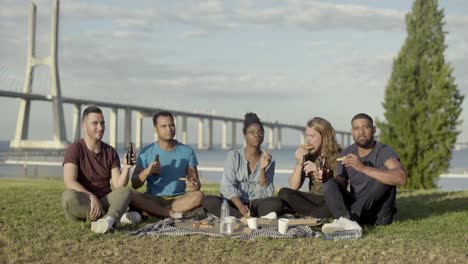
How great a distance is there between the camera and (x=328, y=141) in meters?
5.05

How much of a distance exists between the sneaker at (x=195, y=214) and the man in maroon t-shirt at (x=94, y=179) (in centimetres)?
40

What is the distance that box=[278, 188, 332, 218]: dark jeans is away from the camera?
511 cm

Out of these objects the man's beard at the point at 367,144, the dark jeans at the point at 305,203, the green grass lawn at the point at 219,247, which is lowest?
the green grass lawn at the point at 219,247

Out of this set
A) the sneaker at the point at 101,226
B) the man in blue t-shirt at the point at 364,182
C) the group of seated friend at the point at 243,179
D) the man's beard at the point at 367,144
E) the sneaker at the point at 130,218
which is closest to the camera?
the sneaker at the point at 101,226

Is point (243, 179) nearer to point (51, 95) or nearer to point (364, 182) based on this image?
point (364, 182)

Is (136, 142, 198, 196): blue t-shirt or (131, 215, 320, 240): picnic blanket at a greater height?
(136, 142, 198, 196): blue t-shirt

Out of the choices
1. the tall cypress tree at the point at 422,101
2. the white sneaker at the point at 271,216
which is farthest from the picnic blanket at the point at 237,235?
the tall cypress tree at the point at 422,101

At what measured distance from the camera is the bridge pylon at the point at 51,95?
40.7 metres

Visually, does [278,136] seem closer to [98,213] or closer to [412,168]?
[412,168]

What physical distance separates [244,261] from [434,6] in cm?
1187

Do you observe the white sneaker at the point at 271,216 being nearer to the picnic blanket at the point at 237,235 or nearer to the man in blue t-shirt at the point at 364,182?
the picnic blanket at the point at 237,235

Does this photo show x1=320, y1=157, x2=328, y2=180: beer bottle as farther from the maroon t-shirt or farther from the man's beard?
the maroon t-shirt

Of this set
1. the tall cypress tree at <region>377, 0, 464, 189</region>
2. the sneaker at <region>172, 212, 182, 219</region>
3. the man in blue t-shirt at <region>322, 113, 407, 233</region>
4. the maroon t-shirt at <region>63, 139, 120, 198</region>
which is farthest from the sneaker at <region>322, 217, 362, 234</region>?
the tall cypress tree at <region>377, 0, 464, 189</region>

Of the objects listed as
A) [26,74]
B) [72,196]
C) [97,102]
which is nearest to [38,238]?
[72,196]
